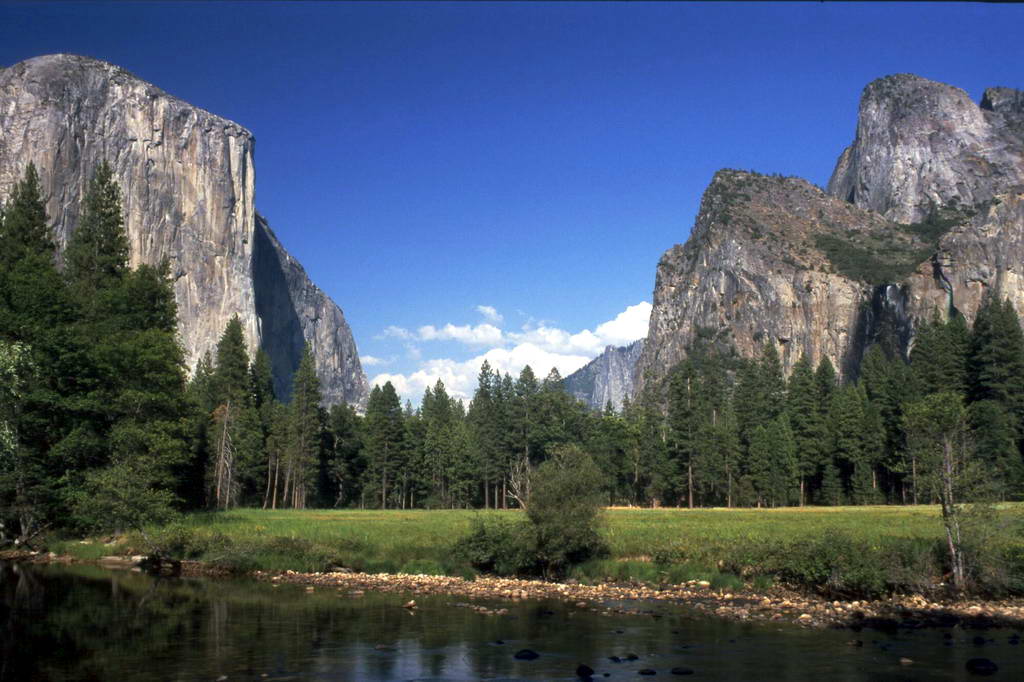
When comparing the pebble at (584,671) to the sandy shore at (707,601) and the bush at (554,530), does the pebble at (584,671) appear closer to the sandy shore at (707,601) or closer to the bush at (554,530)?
the sandy shore at (707,601)

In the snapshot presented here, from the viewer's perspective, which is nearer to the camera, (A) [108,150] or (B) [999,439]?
(B) [999,439]

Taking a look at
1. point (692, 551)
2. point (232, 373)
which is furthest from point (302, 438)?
point (692, 551)

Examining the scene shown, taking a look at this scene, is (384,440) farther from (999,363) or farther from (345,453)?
(999,363)

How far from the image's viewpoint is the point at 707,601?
28859mm

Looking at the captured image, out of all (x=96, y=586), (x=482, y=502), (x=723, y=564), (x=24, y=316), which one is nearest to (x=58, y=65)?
(x=482, y=502)

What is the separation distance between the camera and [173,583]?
112ft

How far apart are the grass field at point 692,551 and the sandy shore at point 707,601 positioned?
0.78 metres

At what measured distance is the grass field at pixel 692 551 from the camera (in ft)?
91.5

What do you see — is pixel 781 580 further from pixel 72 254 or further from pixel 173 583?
pixel 72 254

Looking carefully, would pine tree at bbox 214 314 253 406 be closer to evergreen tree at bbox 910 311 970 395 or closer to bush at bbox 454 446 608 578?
bush at bbox 454 446 608 578

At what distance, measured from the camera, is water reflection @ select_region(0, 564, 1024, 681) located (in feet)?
62.3

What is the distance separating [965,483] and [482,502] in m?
89.0

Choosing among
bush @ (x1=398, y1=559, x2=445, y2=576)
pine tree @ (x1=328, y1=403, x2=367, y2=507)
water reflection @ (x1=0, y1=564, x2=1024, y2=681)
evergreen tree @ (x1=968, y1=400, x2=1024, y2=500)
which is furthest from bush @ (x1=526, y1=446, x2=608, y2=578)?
pine tree @ (x1=328, y1=403, x2=367, y2=507)

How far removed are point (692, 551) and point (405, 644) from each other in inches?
617
